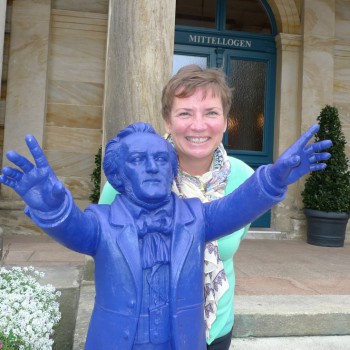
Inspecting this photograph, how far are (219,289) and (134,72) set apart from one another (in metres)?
1.75

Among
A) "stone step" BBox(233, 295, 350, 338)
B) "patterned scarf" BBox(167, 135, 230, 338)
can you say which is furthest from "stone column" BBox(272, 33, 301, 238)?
"patterned scarf" BBox(167, 135, 230, 338)

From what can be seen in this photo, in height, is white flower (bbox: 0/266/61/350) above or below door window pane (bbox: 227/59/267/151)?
below

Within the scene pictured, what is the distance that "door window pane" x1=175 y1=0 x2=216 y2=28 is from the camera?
23.8 feet

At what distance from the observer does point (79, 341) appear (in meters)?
2.14

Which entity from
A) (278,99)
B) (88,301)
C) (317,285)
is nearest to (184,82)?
(88,301)

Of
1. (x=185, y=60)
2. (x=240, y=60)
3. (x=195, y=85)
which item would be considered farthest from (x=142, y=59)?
(x=240, y=60)

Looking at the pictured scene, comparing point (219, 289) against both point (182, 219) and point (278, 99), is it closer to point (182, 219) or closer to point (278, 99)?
point (182, 219)

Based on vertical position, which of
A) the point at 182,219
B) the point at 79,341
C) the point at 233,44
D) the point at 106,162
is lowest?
the point at 79,341

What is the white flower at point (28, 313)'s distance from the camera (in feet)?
6.29

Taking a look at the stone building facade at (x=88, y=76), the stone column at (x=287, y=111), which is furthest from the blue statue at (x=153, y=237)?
the stone column at (x=287, y=111)

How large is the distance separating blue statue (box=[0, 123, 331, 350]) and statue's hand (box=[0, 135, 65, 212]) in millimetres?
63

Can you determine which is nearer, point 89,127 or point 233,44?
point 89,127

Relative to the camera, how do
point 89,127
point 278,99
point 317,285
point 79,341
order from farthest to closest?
Answer: point 278,99
point 89,127
point 317,285
point 79,341

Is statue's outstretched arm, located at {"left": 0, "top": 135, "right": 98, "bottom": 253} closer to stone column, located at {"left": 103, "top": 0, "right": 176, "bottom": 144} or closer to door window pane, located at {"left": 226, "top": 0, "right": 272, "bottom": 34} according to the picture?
stone column, located at {"left": 103, "top": 0, "right": 176, "bottom": 144}
